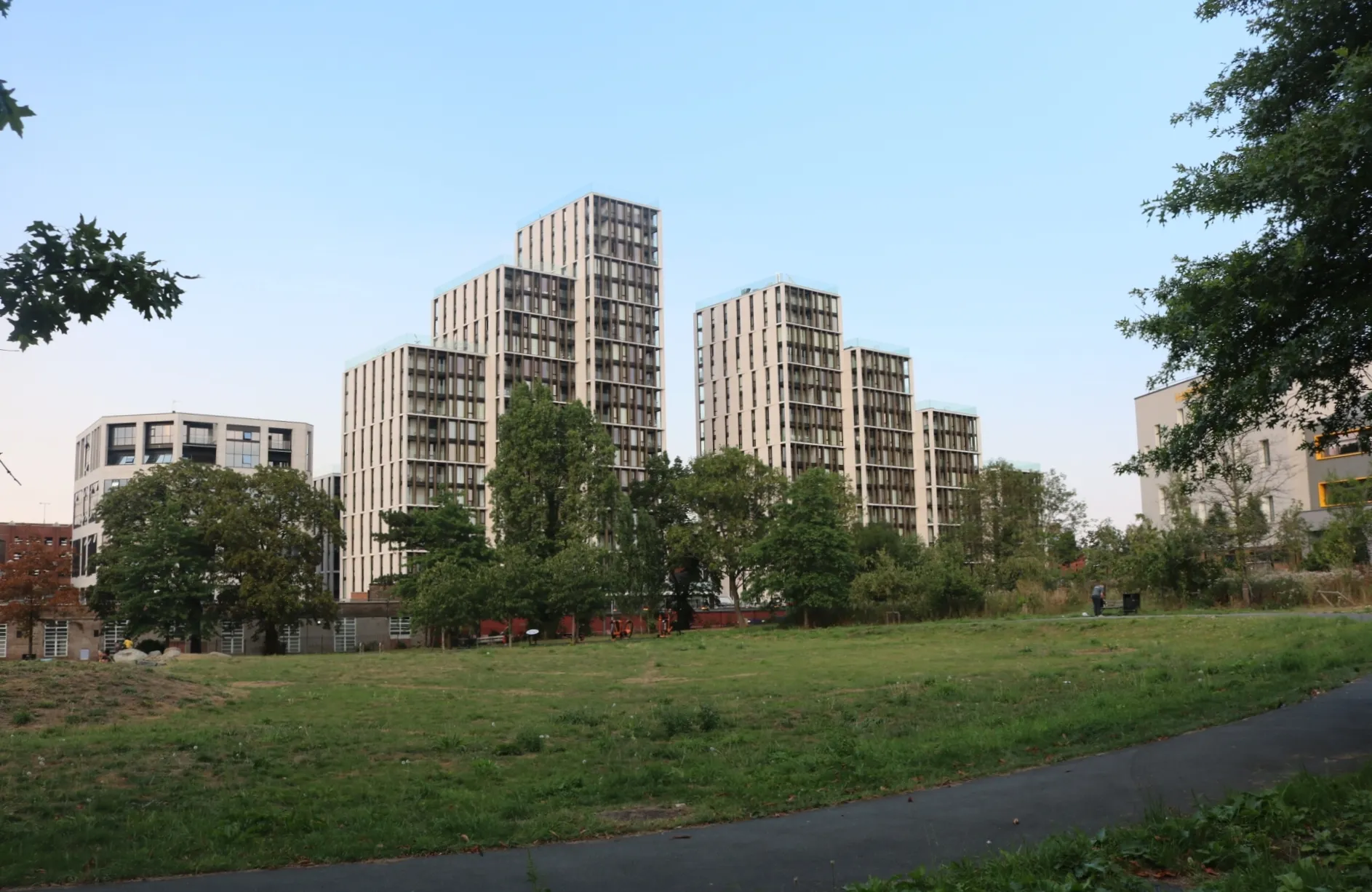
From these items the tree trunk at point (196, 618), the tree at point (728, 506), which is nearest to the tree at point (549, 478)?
the tree at point (728, 506)

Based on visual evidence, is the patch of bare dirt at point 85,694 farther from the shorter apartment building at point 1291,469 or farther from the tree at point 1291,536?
the shorter apartment building at point 1291,469

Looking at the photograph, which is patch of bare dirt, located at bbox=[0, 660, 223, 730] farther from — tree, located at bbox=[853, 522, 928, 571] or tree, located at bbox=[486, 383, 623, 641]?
tree, located at bbox=[853, 522, 928, 571]

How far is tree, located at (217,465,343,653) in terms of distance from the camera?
240 ft

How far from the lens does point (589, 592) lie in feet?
238

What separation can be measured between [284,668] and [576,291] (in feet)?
411

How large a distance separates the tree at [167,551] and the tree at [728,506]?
3580 centimetres

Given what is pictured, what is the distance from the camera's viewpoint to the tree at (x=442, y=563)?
226 ft

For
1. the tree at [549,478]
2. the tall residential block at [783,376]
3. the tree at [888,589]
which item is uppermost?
the tall residential block at [783,376]

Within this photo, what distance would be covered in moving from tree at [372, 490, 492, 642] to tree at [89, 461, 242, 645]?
40.0ft

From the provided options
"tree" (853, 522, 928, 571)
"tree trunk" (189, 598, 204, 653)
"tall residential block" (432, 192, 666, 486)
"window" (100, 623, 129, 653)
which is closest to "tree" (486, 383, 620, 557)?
"tree" (853, 522, 928, 571)

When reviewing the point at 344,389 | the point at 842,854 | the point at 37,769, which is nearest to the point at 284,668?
the point at 37,769

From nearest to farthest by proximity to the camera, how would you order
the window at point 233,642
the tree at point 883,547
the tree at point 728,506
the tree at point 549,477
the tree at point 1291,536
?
1. the tree at point 1291,536
2. the tree at point 883,547
3. the window at point 233,642
4. the tree at point 549,477
5. the tree at point 728,506

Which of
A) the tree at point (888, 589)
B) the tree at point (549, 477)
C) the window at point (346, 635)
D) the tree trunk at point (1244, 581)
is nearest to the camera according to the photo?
the tree trunk at point (1244, 581)

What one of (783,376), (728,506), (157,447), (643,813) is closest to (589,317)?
(783,376)
